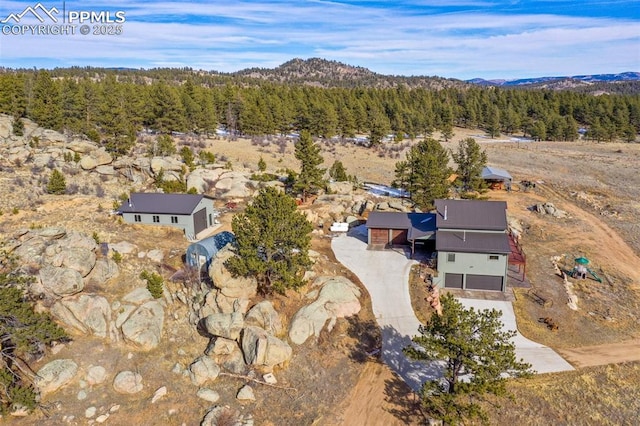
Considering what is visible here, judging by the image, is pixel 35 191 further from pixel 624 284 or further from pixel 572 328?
pixel 624 284

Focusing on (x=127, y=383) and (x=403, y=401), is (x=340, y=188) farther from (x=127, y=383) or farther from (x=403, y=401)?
(x=127, y=383)

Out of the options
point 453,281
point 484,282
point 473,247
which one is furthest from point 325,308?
point 484,282

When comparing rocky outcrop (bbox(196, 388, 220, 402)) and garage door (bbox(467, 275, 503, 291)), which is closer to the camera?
rocky outcrop (bbox(196, 388, 220, 402))

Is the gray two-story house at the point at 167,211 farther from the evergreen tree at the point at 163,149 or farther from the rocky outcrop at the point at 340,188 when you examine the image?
the evergreen tree at the point at 163,149

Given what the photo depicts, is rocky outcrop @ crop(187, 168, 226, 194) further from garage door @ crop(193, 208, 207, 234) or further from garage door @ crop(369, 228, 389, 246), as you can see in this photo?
garage door @ crop(369, 228, 389, 246)

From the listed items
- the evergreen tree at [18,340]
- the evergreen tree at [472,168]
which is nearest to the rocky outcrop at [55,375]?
the evergreen tree at [18,340]

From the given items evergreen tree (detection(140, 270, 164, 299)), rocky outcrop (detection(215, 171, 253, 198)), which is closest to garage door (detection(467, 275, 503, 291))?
evergreen tree (detection(140, 270, 164, 299))
